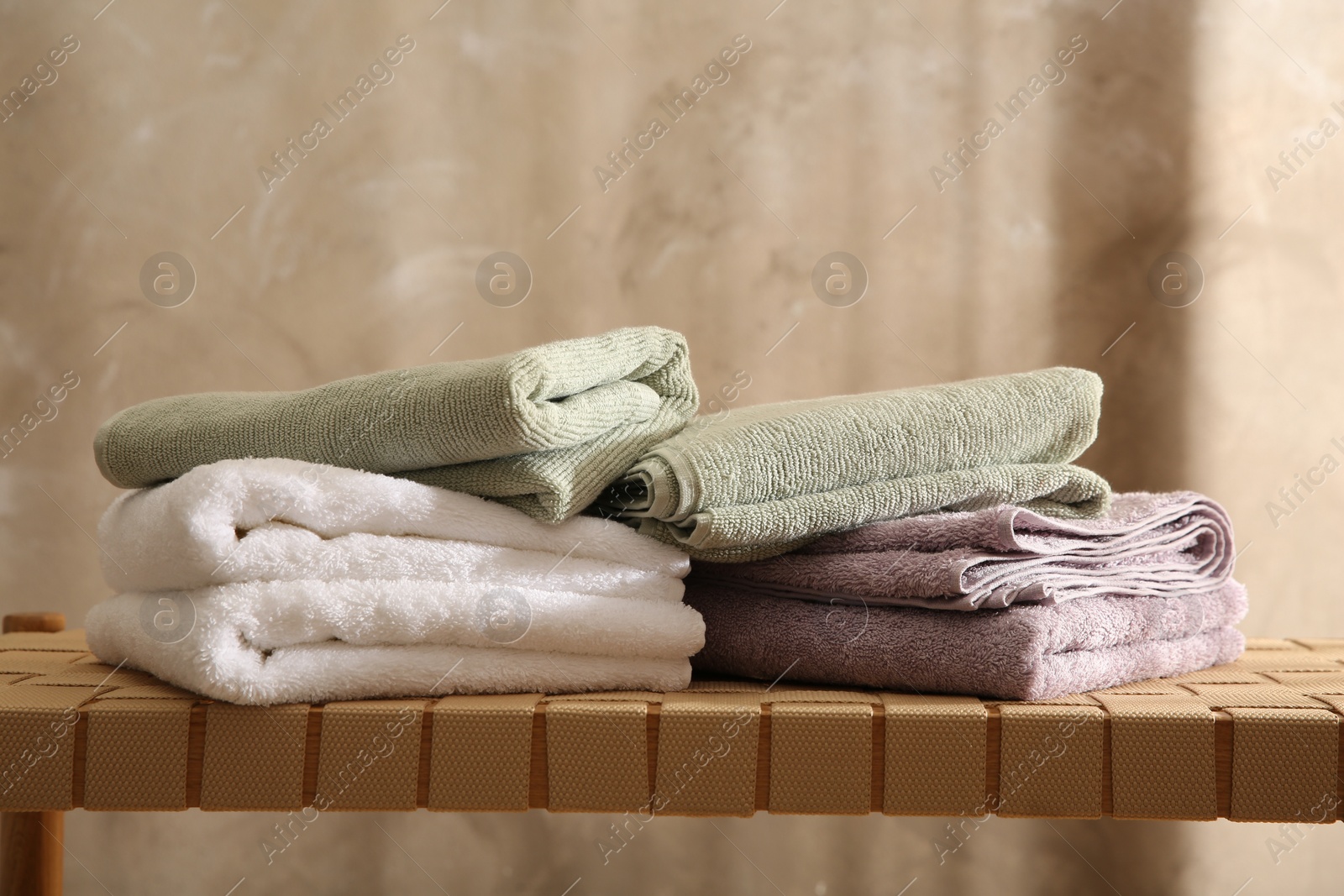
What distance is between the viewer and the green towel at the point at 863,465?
50cm

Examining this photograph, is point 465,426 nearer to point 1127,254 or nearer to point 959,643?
point 959,643

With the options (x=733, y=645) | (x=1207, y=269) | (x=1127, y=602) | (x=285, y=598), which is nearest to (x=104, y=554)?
(x=285, y=598)

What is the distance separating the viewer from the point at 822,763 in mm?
452

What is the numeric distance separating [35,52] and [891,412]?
3.52ft

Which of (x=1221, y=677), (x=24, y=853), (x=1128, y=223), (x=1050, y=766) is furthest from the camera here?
(x=1128, y=223)

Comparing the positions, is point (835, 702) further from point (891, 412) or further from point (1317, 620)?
point (1317, 620)

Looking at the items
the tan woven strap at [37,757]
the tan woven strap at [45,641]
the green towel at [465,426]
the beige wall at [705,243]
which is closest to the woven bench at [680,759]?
the tan woven strap at [37,757]

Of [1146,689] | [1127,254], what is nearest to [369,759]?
[1146,689]

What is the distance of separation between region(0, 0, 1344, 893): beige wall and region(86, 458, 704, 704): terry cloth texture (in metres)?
0.65

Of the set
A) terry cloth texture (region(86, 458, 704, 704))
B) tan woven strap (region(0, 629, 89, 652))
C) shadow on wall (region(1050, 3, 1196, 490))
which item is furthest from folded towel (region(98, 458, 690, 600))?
shadow on wall (region(1050, 3, 1196, 490))

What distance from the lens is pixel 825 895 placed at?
113 centimetres

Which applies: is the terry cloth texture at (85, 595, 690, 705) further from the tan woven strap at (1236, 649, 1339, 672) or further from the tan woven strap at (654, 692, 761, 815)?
the tan woven strap at (1236, 649, 1339, 672)

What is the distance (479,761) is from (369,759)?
0.05 m

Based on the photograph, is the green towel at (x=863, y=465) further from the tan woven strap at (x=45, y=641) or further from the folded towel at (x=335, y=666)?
the tan woven strap at (x=45, y=641)
